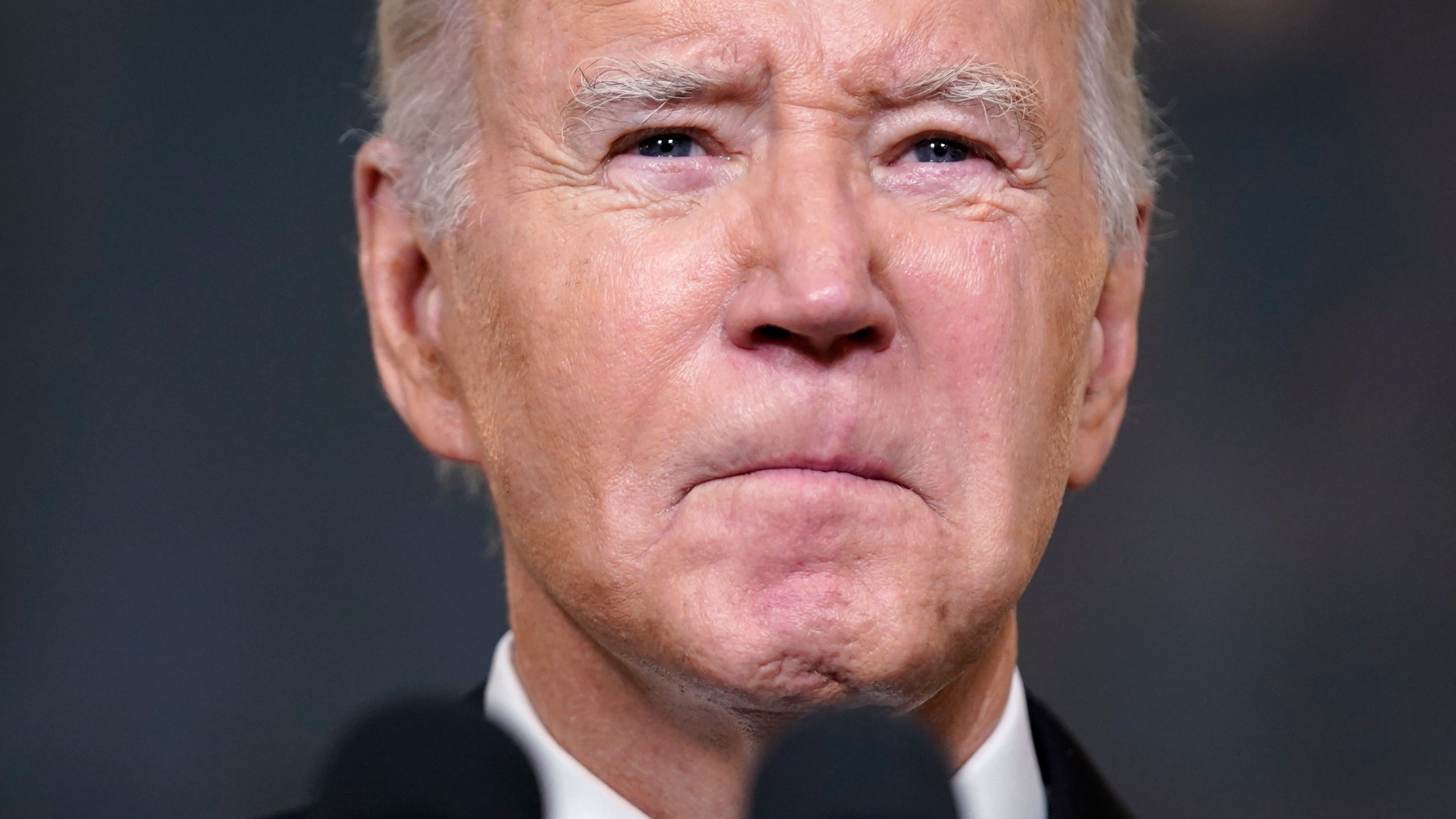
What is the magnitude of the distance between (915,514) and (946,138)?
0.39m

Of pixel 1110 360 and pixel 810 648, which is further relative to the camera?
pixel 1110 360

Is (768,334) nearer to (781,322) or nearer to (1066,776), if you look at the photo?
(781,322)

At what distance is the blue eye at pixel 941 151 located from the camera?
5.45ft

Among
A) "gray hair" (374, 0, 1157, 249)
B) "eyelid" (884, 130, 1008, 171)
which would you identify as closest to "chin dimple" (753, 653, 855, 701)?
"eyelid" (884, 130, 1008, 171)

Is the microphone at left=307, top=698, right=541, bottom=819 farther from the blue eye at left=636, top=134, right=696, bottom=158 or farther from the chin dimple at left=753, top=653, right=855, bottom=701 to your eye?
the blue eye at left=636, top=134, right=696, bottom=158

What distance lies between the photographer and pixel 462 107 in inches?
71.7

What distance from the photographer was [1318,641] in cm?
289

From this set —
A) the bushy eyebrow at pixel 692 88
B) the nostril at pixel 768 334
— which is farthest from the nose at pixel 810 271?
the bushy eyebrow at pixel 692 88

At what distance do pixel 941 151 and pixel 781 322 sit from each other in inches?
12.1

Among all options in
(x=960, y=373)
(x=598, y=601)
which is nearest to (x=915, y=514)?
(x=960, y=373)

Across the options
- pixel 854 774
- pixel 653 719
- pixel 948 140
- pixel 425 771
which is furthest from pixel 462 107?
pixel 854 774

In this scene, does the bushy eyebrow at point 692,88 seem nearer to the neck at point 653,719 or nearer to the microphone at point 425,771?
the neck at point 653,719

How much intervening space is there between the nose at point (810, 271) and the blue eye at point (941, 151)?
0.39 ft

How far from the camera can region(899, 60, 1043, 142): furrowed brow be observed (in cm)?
162
